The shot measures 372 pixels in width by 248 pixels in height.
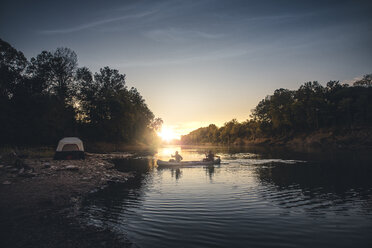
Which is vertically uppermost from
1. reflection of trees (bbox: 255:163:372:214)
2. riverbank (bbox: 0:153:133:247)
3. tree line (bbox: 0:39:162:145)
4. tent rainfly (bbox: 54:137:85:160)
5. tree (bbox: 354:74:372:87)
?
tree (bbox: 354:74:372:87)

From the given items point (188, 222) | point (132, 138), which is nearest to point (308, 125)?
point (132, 138)

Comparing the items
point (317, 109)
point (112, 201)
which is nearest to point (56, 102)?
point (112, 201)

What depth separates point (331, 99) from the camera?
353ft

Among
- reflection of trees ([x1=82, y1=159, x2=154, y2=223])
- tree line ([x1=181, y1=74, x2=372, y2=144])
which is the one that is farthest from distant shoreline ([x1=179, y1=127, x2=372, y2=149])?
reflection of trees ([x1=82, y1=159, x2=154, y2=223])

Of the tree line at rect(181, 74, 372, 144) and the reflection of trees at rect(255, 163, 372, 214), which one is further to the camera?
the tree line at rect(181, 74, 372, 144)

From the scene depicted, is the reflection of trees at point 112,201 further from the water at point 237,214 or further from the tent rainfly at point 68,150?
the tent rainfly at point 68,150

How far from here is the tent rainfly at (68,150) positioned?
31906 mm

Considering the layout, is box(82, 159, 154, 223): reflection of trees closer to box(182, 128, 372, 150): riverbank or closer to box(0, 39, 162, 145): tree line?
box(0, 39, 162, 145): tree line

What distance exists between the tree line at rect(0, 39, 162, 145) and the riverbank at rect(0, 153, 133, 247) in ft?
115

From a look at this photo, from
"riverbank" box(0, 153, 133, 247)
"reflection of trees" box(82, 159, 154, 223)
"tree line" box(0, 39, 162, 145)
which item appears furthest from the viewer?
"tree line" box(0, 39, 162, 145)

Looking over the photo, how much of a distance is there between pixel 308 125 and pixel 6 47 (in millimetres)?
121194

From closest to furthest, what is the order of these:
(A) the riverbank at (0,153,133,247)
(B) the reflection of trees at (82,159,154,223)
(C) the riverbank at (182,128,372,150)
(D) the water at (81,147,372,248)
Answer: (A) the riverbank at (0,153,133,247)
(D) the water at (81,147,372,248)
(B) the reflection of trees at (82,159,154,223)
(C) the riverbank at (182,128,372,150)

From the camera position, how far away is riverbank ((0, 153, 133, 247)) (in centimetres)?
788

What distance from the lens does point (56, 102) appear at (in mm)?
57656
